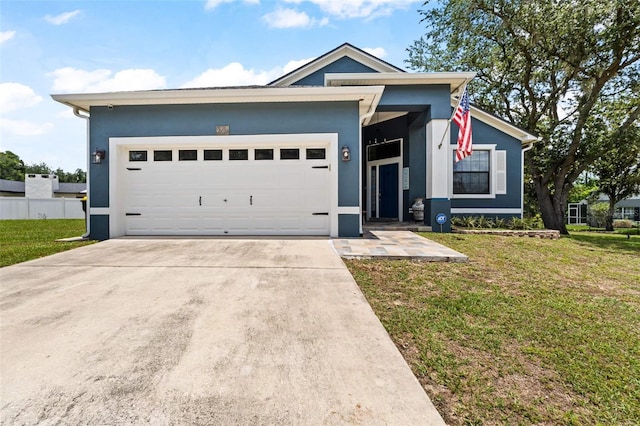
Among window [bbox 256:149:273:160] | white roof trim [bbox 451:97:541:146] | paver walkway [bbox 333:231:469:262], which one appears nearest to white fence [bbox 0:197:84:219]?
window [bbox 256:149:273:160]

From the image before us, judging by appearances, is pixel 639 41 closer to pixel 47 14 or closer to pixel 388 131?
pixel 388 131

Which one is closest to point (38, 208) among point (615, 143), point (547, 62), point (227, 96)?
point (227, 96)

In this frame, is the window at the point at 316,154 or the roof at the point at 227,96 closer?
the roof at the point at 227,96

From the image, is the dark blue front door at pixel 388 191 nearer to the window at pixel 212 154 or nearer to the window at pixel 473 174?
the window at pixel 473 174

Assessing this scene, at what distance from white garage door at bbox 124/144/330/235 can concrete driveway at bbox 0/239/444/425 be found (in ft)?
10.3

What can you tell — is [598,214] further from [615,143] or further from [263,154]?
[263,154]

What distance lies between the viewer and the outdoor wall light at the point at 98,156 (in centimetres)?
707

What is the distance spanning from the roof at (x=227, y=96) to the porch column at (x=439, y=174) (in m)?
2.64

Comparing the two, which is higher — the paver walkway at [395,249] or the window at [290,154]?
the window at [290,154]

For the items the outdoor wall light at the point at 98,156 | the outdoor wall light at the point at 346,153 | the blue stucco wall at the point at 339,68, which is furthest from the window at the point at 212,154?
the blue stucco wall at the point at 339,68

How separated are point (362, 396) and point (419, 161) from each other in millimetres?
9113

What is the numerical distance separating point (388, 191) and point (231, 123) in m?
6.25

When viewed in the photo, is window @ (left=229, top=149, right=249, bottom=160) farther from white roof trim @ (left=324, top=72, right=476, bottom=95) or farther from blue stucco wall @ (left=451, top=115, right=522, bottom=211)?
blue stucco wall @ (left=451, top=115, right=522, bottom=211)

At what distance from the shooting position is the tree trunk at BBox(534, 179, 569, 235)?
1215 centimetres
